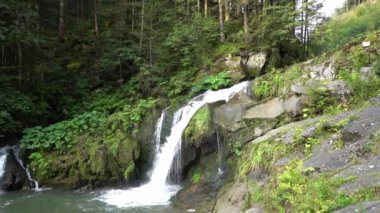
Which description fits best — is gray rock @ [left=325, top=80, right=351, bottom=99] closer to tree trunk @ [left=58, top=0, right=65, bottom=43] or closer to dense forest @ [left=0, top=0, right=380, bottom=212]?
dense forest @ [left=0, top=0, right=380, bottom=212]

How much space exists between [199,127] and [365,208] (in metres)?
7.27

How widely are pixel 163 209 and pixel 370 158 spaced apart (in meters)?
5.19

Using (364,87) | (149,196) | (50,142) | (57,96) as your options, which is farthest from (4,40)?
(364,87)

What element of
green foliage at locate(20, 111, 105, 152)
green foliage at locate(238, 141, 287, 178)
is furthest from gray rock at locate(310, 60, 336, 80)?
green foliage at locate(20, 111, 105, 152)

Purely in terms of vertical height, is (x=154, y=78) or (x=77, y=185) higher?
(x=154, y=78)

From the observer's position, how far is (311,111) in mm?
9711

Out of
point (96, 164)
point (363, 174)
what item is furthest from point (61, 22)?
point (363, 174)

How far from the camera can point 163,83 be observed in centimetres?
1611

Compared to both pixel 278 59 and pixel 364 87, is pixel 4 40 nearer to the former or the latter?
pixel 278 59

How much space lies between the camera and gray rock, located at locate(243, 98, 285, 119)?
1062 centimetres

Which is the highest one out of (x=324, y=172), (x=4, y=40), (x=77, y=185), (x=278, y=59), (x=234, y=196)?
(x=4, y=40)

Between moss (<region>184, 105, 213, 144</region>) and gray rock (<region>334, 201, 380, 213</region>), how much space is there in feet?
22.2

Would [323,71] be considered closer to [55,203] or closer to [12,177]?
[55,203]

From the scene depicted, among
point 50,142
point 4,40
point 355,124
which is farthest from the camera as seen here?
point 4,40
